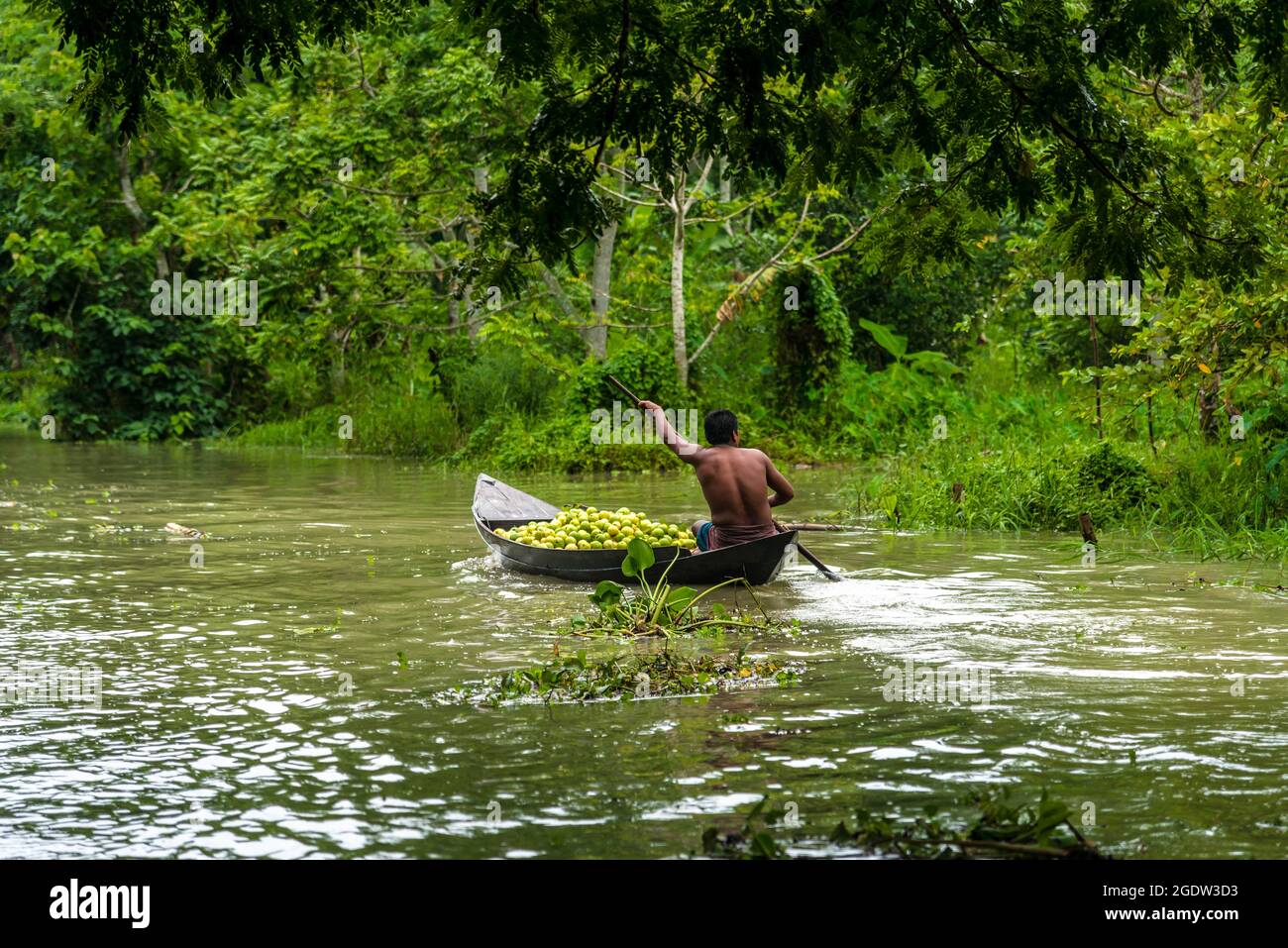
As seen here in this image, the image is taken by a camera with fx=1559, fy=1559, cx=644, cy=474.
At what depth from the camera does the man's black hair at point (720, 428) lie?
12.8m

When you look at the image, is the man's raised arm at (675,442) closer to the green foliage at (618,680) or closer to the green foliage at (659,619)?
the green foliage at (659,619)

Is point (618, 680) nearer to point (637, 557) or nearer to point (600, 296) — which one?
point (637, 557)

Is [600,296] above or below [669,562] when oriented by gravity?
above

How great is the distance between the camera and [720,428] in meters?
12.8

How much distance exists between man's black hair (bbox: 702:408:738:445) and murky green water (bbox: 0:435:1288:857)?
1.28 m

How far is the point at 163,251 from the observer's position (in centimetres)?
3606

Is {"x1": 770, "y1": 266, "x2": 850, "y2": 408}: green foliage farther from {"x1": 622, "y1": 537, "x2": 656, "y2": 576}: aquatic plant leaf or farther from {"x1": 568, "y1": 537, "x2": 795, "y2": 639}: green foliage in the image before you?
{"x1": 568, "y1": 537, "x2": 795, "y2": 639}: green foliage

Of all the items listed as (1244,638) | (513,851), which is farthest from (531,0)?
(1244,638)

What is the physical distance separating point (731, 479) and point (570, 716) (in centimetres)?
501

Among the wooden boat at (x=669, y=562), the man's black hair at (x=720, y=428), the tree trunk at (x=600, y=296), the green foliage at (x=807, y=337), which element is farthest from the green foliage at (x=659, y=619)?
the green foliage at (x=807, y=337)

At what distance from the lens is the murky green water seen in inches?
244

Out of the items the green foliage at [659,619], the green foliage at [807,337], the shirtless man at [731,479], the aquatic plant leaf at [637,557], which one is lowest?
the green foliage at [659,619]

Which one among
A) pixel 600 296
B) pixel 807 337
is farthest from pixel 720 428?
pixel 600 296
